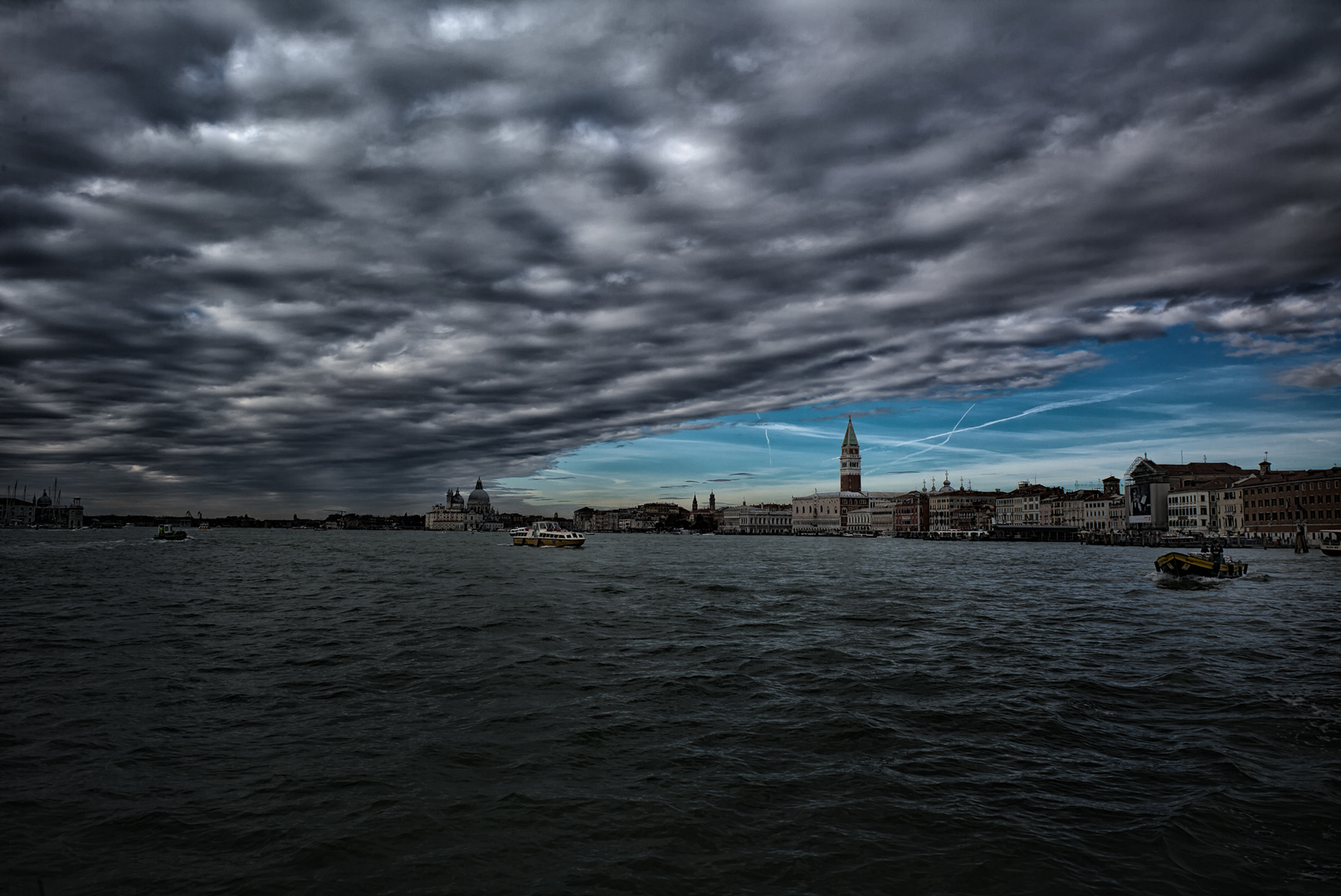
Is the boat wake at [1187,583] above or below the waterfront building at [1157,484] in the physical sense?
below

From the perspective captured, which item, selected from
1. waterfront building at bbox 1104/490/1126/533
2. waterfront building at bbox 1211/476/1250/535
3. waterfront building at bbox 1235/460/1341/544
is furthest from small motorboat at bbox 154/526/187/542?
waterfront building at bbox 1104/490/1126/533

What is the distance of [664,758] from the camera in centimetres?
923

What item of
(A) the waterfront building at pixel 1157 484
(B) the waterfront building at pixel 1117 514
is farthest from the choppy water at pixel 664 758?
(B) the waterfront building at pixel 1117 514

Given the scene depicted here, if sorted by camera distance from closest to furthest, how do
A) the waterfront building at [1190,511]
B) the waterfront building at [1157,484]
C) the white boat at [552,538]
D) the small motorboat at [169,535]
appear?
the white boat at [552,538], the small motorboat at [169,535], the waterfront building at [1190,511], the waterfront building at [1157,484]

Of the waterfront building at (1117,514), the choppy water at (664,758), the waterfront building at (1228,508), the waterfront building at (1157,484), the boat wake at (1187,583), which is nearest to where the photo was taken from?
the choppy water at (664,758)

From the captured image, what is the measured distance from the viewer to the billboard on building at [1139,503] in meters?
147

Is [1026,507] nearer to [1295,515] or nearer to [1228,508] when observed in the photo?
[1228,508]

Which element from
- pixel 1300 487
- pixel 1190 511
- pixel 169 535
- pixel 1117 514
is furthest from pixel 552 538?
pixel 1117 514

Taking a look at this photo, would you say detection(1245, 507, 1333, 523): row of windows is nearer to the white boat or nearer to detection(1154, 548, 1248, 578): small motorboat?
detection(1154, 548, 1248, 578): small motorboat

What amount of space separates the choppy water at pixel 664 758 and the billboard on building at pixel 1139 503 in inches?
5835

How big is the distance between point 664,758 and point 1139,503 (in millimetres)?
170081

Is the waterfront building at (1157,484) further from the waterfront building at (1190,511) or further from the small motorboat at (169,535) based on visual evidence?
the small motorboat at (169,535)

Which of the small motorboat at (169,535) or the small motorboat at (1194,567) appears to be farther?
the small motorboat at (169,535)

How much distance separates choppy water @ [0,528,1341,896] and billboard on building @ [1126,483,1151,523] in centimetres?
14821
